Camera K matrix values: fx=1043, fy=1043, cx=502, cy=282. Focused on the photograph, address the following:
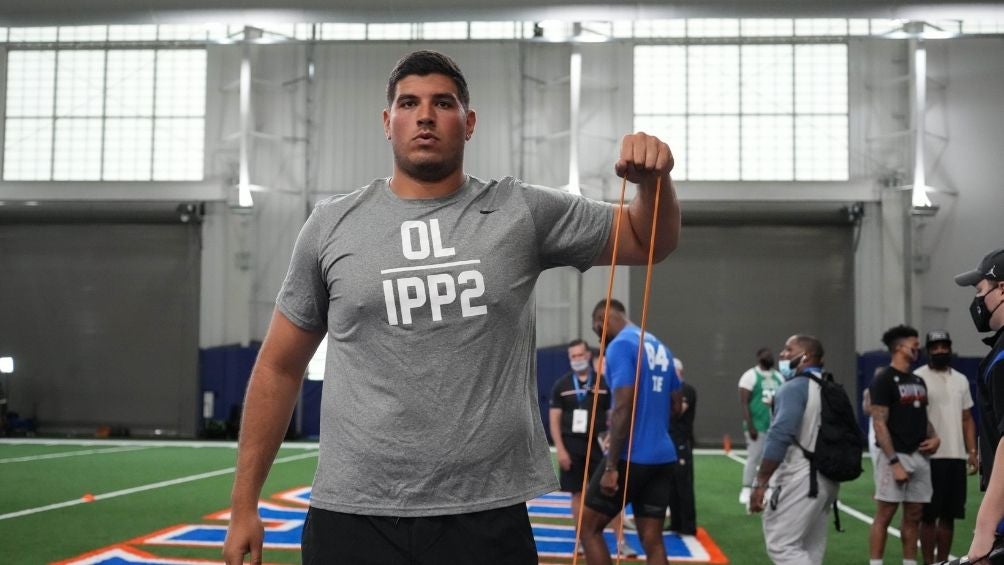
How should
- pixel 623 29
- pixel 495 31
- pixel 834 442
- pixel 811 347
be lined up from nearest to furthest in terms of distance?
pixel 834 442, pixel 811 347, pixel 623 29, pixel 495 31

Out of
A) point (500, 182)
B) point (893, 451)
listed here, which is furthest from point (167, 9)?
point (500, 182)

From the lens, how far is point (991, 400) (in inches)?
167

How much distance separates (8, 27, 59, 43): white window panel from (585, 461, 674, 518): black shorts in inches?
1031

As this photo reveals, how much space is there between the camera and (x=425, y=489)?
8.61ft

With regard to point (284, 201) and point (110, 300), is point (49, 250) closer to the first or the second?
point (110, 300)

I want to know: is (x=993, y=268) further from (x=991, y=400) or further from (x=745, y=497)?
(x=745, y=497)

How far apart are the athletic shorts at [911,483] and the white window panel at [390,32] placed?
2137cm

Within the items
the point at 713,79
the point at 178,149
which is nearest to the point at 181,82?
the point at 178,149

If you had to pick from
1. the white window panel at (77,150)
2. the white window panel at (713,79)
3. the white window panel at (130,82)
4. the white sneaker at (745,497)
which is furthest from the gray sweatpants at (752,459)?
the white window panel at (77,150)

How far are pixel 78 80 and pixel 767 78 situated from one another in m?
18.4

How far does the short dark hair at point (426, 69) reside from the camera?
2842 millimetres

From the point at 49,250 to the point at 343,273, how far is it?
28.4m

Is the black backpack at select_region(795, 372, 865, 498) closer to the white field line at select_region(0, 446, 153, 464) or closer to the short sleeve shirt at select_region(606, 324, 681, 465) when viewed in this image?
the short sleeve shirt at select_region(606, 324, 681, 465)

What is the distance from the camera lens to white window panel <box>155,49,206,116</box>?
2798 centimetres
